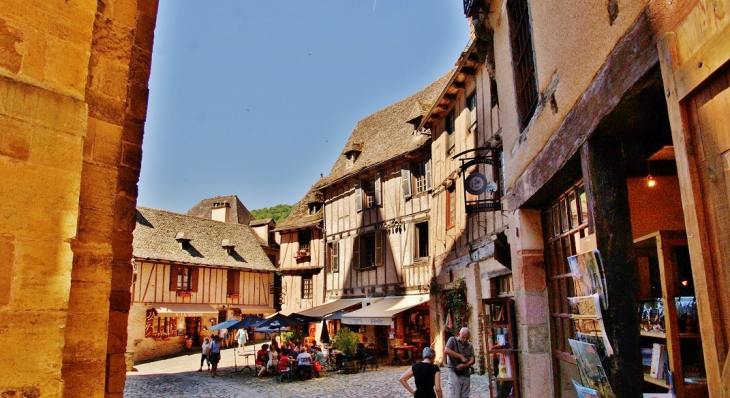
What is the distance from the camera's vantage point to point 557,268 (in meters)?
5.02

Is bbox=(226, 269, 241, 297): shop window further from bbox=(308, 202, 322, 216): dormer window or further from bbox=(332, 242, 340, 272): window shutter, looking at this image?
bbox=(332, 242, 340, 272): window shutter

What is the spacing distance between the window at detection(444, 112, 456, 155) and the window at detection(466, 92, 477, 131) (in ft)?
4.22

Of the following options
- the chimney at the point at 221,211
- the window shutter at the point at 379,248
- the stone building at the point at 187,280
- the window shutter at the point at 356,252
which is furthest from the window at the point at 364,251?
the chimney at the point at 221,211

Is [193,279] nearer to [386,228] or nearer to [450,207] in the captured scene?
[386,228]

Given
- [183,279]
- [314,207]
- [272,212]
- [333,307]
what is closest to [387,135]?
[314,207]

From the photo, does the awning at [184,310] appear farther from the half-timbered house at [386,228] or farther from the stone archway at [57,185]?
the stone archway at [57,185]

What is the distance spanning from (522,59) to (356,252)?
43.9 feet

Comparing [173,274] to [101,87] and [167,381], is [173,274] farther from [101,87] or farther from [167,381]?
[101,87]

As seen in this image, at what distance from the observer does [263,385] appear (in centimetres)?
1228

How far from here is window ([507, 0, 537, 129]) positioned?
5.00 m

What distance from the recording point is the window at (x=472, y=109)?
38.2 ft

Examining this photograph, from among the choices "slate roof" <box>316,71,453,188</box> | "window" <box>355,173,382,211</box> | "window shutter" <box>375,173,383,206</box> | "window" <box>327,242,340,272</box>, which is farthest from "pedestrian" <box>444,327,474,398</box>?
"window" <box>327,242,340,272</box>

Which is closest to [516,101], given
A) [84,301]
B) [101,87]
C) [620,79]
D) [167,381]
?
[620,79]

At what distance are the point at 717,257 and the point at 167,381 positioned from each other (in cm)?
1411
